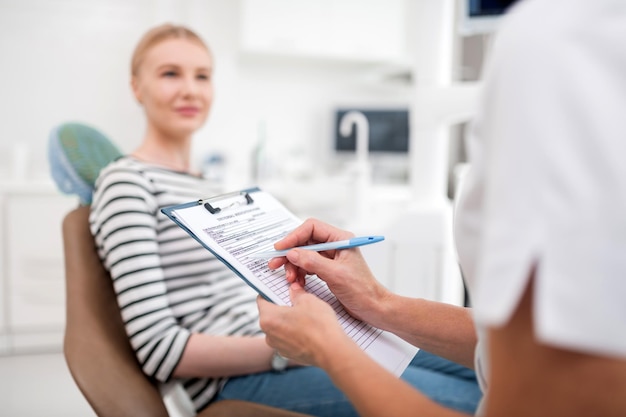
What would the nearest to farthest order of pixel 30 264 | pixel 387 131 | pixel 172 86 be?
pixel 172 86, pixel 30 264, pixel 387 131

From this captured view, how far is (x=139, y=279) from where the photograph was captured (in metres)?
1.01

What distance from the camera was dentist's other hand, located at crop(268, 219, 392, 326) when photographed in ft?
2.42

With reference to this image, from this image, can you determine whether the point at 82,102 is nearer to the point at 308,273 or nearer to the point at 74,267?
the point at 74,267

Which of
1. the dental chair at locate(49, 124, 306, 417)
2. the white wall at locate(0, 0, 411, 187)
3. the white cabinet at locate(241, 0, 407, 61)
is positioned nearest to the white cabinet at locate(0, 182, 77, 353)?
the white wall at locate(0, 0, 411, 187)

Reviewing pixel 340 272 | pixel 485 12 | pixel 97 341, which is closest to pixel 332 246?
pixel 340 272

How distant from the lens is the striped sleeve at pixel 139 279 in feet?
3.31

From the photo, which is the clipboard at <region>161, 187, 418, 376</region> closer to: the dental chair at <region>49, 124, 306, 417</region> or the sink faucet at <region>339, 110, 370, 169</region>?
the dental chair at <region>49, 124, 306, 417</region>

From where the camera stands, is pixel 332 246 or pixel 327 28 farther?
pixel 327 28

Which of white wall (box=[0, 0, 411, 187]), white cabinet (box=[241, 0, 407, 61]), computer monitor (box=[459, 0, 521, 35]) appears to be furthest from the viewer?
white cabinet (box=[241, 0, 407, 61])

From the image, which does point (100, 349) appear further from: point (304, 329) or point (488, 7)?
point (488, 7)

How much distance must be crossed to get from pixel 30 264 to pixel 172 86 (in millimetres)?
1949

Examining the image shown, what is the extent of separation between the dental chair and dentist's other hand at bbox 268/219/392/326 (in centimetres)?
25

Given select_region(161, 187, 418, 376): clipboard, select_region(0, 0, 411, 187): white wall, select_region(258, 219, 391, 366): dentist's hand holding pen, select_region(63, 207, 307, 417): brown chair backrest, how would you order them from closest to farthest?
select_region(258, 219, 391, 366): dentist's hand holding pen → select_region(161, 187, 418, 376): clipboard → select_region(63, 207, 307, 417): brown chair backrest → select_region(0, 0, 411, 187): white wall

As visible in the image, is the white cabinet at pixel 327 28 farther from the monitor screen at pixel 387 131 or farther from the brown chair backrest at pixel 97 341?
the brown chair backrest at pixel 97 341
